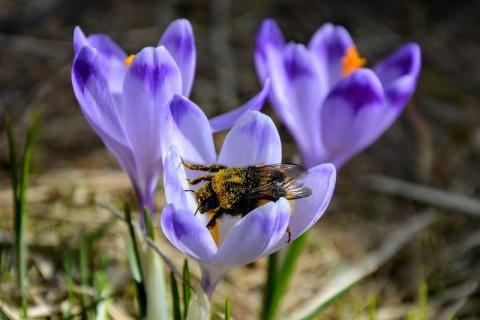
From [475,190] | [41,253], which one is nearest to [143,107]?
[41,253]

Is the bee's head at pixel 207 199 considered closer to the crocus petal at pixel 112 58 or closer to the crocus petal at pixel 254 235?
the crocus petal at pixel 254 235

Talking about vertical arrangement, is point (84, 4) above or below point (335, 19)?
above

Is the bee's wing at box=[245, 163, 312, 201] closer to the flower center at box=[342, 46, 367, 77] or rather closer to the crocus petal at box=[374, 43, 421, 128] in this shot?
the crocus petal at box=[374, 43, 421, 128]

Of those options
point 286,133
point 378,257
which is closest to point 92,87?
point 378,257

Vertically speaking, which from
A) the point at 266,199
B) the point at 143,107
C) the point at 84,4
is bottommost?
the point at 84,4

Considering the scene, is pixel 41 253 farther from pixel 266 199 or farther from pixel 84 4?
pixel 84 4

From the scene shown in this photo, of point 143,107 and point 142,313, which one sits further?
point 142,313
